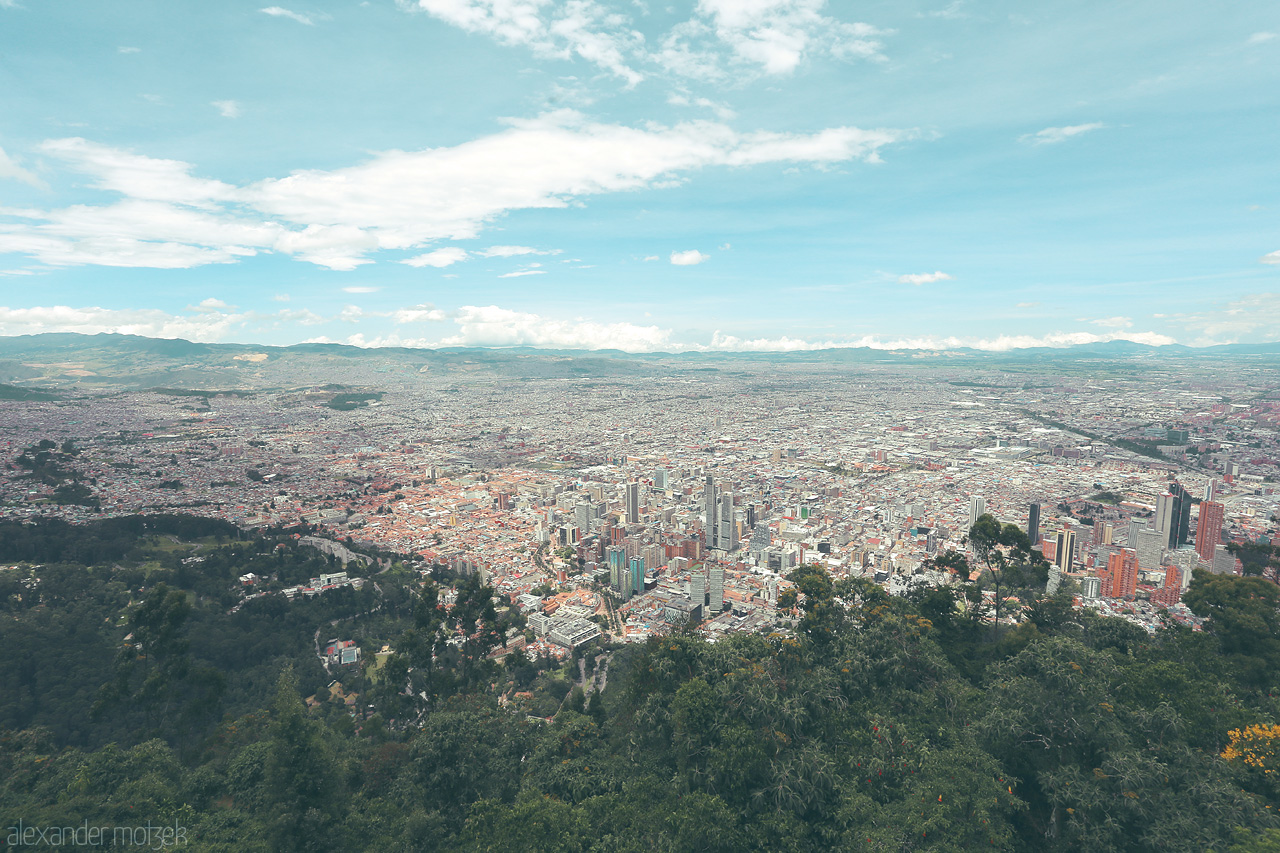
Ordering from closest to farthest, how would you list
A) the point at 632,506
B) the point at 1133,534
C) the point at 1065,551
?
the point at 1065,551, the point at 1133,534, the point at 632,506

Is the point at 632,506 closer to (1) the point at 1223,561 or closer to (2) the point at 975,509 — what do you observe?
(2) the point at 975,509

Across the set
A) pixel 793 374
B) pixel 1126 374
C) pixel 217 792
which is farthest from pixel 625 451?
pixel 1126 374

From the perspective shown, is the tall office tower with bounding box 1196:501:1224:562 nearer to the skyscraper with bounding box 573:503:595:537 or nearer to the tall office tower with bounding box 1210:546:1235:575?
the tall office tower with bounding box 1210:546:1235:575

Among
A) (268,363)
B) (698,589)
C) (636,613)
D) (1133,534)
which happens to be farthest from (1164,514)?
(268,363)

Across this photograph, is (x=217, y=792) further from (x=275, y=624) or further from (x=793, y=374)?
(x=793, y=374)

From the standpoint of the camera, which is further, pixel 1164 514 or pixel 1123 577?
pixel 1164 514

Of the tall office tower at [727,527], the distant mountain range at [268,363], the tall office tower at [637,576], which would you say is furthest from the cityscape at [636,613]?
the distant mountain range at [268,363]

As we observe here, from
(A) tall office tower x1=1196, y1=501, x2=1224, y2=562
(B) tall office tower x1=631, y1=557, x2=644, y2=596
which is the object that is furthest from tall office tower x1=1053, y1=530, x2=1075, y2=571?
(B) tall office tower x1=631, y1=557, x2=644, y2=596

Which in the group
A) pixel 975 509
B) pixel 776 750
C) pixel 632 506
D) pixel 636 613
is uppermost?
pixel 776 750
